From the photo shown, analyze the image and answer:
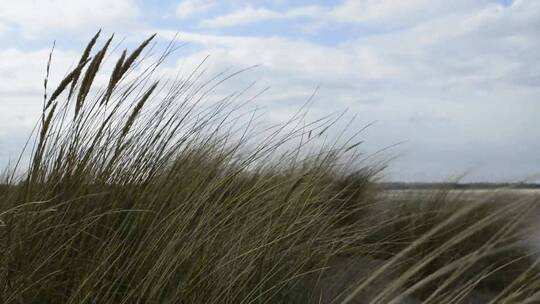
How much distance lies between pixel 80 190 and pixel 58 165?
0.13 meters

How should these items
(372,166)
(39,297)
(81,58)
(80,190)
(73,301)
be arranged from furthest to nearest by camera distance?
(372,166) < (80,190) < (81,58) < (39,297) < (73,301)

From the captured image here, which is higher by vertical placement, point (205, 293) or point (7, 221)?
point (7, 221)

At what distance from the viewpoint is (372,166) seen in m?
4.59

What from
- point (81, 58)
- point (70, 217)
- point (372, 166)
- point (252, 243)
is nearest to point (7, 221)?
point (70, 217)

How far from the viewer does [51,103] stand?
7.11 ft

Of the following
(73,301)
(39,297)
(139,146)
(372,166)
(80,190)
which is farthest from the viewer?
(372,166)

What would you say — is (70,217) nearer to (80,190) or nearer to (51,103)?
(80,190)

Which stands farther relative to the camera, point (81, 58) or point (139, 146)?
point (139, 146)

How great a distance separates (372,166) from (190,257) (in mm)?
2737

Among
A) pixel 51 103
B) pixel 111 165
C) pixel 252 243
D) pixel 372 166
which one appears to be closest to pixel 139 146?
pixel 111 165

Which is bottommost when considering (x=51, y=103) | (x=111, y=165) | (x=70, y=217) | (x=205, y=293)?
(x=205, y=293)

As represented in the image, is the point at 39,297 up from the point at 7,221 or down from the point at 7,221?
down

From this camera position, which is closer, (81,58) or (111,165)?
(81,58)

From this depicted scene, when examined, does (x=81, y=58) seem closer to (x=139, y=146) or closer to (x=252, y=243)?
(x=139, y=146)
